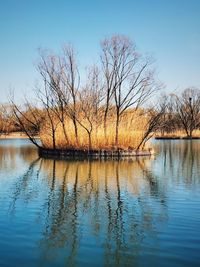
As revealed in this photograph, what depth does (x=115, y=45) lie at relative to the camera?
27219mm

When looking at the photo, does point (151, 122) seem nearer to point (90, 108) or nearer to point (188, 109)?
point (90, 108)

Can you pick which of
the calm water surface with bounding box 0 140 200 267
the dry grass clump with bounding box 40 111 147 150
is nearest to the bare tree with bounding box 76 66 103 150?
the dry grass clump with bounding box 40 111 147 150

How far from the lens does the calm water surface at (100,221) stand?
6703 mm

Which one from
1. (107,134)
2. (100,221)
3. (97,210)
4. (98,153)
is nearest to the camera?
(100,221)

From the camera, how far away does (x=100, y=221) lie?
887 cm

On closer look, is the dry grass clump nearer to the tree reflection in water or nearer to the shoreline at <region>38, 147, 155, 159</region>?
the shoreline at <region>38, 147, 155, 159</region>

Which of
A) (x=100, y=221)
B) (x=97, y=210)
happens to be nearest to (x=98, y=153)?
(x=97, y=210)

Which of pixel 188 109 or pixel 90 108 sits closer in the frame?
pixel 90 108

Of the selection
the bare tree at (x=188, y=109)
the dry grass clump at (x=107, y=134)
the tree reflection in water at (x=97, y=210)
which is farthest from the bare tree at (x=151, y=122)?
the bare tree at (x=188, y=109)

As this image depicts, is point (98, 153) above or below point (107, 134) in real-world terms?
below

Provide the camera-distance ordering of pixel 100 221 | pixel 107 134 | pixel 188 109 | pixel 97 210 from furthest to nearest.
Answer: pixel 188 109, pixel 107 134, pixel 97 210, pixel 100 221

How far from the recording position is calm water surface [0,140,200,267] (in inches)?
264

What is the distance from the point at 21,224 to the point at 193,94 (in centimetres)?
6602

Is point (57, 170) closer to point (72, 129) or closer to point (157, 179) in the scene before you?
point (157, 179)
